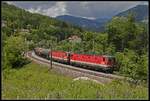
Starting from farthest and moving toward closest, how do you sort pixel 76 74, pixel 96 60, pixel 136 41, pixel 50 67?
pixel 136 41, pixel 50 67, pixel 96 60, pixel 76 74

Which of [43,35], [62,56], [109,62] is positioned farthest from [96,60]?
[43,35]

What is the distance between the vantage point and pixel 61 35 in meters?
182

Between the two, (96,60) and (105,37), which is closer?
(96,60)

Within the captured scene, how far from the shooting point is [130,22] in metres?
96.8

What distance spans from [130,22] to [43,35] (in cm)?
5795

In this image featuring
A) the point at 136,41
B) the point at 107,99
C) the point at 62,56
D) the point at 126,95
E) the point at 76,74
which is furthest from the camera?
the point at 136,41

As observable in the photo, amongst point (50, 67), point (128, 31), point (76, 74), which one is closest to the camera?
point (76, 74)

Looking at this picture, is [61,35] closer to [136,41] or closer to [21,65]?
Result: [136,41]

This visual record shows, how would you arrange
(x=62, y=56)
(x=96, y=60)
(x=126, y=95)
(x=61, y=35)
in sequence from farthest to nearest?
(x=61, y=35) → (x=62, y=56) → (x=96, y=60) → (x=126, y=95)

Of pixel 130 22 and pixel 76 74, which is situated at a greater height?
pixel 130 22

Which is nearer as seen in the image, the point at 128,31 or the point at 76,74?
the point at 76,74

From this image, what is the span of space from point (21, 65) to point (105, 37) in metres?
32.8

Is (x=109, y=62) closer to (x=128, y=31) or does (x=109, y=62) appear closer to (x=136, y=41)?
(x=136, y=41)

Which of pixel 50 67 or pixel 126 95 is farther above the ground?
pixel 126 95
